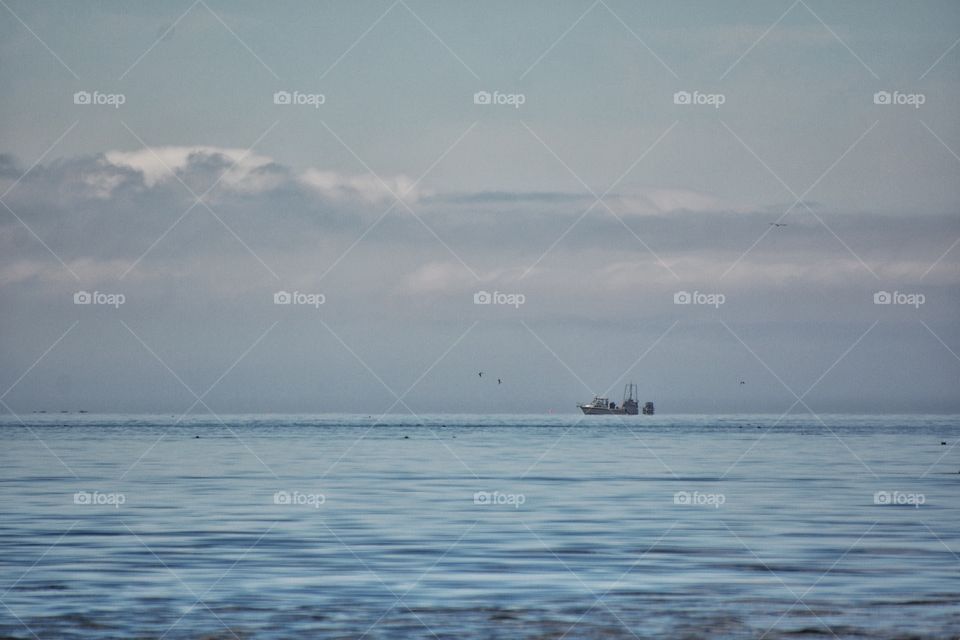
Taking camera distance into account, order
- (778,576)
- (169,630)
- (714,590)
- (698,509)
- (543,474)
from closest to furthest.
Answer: (169,630)
(714,590)
(778,576)
(698,509)
(543,474)

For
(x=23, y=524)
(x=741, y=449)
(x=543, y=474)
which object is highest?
(x=741, y=449)

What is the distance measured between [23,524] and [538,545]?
14584 millimetres

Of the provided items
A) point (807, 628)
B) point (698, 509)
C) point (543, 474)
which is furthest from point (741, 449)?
point (807, 628)

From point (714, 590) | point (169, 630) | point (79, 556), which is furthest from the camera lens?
point (79, 556)

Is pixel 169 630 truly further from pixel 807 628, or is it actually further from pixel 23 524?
pixel 23 524

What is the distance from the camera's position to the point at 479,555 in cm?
2872

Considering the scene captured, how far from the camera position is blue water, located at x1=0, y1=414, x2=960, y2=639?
2062 centimetres

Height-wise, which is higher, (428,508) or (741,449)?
(741,449)

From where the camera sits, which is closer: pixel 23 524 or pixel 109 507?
pixel 23 524

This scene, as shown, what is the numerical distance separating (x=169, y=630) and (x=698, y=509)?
2310 centimetres

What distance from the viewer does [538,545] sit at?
30.5 m

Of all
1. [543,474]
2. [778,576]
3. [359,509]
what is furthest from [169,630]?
[543,474]

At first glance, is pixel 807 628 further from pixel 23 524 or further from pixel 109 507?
pixel 109 507

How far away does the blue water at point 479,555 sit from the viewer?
2062cm
